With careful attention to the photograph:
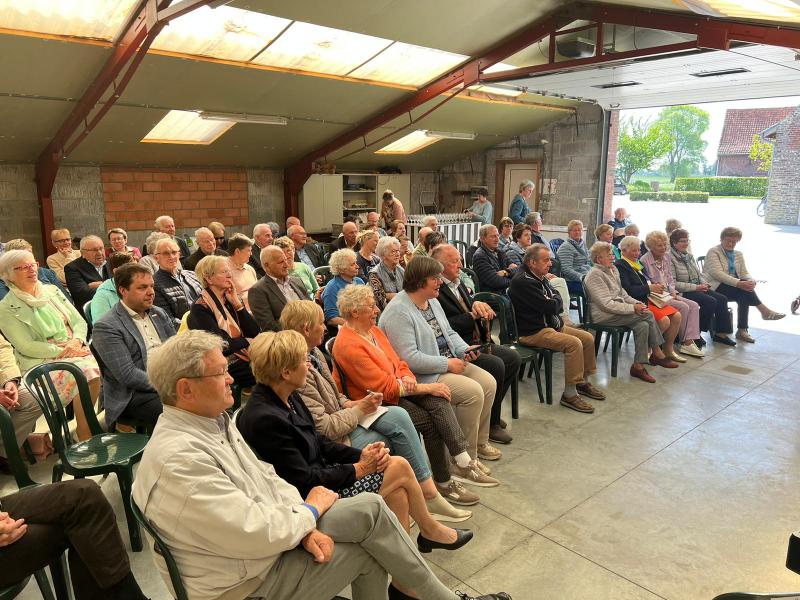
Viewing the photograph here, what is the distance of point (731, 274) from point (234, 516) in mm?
5945

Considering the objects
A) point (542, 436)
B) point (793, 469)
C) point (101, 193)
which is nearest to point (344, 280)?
point (542, 436)

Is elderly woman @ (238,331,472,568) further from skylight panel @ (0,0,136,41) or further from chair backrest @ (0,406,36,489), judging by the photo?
skylight panel @ (0,0,136,41)

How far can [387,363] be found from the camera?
274cm

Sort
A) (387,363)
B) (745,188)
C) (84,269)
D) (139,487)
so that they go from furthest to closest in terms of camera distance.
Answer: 1. (745,188)
2. (84,269)
3. (387,363)
4. (139,487)

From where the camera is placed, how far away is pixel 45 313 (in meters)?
3.25

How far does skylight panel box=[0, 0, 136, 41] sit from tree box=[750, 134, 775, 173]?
43.5 feet

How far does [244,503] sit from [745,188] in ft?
53.0

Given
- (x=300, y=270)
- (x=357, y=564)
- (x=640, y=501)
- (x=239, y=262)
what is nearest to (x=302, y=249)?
(x=300, y=270)

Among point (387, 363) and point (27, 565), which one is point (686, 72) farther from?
point (27, 565)

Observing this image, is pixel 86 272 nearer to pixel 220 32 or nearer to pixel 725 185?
pixel 220 32

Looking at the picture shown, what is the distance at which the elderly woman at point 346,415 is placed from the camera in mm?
2293

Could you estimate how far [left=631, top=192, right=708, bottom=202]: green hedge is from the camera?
15.6 m

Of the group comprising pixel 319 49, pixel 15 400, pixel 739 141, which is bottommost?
pixel 15 400

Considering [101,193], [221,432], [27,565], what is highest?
[101,193]
